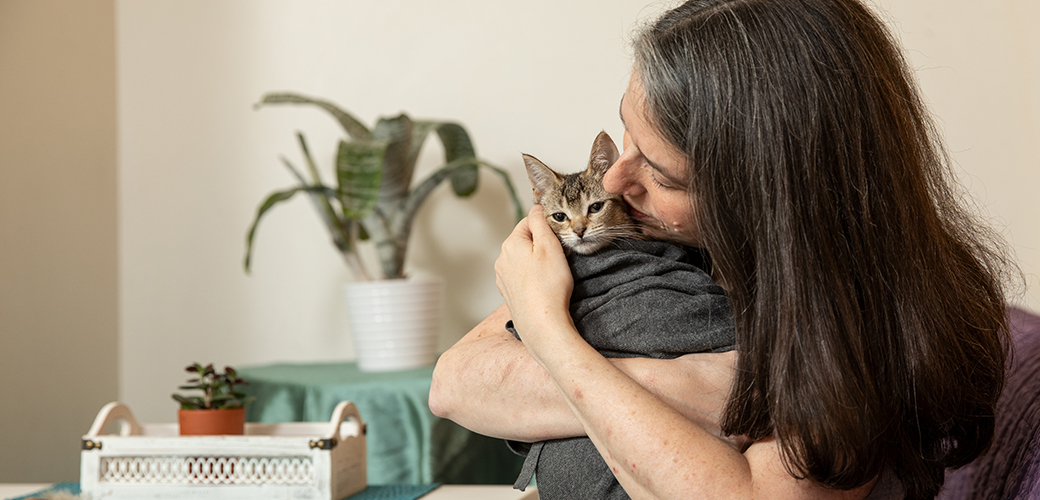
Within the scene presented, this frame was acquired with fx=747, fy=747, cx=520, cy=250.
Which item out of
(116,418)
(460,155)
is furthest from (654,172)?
(460,155)

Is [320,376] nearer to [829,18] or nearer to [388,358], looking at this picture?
[388,358]

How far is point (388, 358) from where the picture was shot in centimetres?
200

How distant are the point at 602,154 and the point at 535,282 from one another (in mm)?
353

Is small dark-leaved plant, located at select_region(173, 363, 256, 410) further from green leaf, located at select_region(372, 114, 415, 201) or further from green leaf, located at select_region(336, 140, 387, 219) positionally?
green leaf, located at select_region(372, 114, 415, 201)

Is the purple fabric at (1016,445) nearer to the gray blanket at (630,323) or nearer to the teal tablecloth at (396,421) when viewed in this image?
the gray blanket at (630,323)

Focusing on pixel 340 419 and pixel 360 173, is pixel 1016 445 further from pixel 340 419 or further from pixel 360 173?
pixel 360 173

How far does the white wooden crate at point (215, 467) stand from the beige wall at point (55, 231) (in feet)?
4.17

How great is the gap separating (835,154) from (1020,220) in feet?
5.52

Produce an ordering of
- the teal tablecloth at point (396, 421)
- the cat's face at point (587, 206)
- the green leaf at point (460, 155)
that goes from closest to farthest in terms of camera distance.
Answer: the cat's face at point (587, 206) < the teal tablecloth at point (396, 421) < the green leaf at point (460, 155)

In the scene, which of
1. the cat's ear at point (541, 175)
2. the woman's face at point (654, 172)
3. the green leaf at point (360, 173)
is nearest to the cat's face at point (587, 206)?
the cat's ear at point (541, 175)

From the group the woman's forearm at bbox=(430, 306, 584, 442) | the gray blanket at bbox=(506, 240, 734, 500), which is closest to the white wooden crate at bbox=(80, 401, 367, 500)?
the woman's forearm at bbox=(430, 306, 584, 442)

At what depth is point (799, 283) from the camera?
67cm

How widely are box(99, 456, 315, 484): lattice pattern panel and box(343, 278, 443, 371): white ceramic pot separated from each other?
2.74 ft

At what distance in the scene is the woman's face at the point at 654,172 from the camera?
2.49 ft
